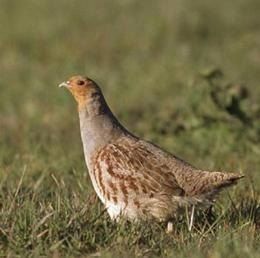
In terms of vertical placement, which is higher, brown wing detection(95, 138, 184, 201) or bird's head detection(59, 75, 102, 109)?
bird's head detection(59, 75, 102, 109)

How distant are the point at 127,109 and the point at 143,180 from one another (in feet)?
16.3

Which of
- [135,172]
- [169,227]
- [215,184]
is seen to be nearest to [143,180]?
[135,172]

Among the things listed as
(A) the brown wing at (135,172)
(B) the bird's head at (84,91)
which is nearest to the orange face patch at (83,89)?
(B) the bird's head at (84,91)

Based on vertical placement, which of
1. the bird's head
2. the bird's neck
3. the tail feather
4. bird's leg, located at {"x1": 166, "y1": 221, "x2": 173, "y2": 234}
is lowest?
bird's leg, located at {"x1": 166, "y1": 221, "x2": 173, "y2": 234}

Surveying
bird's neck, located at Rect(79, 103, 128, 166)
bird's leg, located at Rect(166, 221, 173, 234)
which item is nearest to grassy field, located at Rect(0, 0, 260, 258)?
bird's leg, located at Rect(166, 221, 173, 234)

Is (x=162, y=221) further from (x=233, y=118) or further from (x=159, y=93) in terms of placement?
(x=159, y=93)

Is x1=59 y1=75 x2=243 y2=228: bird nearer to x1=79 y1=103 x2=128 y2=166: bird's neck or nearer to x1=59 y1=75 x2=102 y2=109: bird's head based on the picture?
x1=79 y1=103 x2=128 y2=166: bird's neck

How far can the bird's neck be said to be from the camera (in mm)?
6082

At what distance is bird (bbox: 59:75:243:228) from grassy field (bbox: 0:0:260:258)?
10 centimetres

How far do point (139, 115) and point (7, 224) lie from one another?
5.36 metres

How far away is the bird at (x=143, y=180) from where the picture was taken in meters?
5.68

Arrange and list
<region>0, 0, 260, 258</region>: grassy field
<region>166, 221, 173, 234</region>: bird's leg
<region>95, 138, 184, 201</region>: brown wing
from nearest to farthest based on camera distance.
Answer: <region>0, 0, 260, 258</region>: grassy field → <region>166, 221, 173, 234</region>: bird's leg → <region>95, 138, 184, 201</region>: brown wing

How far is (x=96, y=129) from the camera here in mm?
6141

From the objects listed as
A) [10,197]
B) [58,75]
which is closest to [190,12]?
[58,75]
